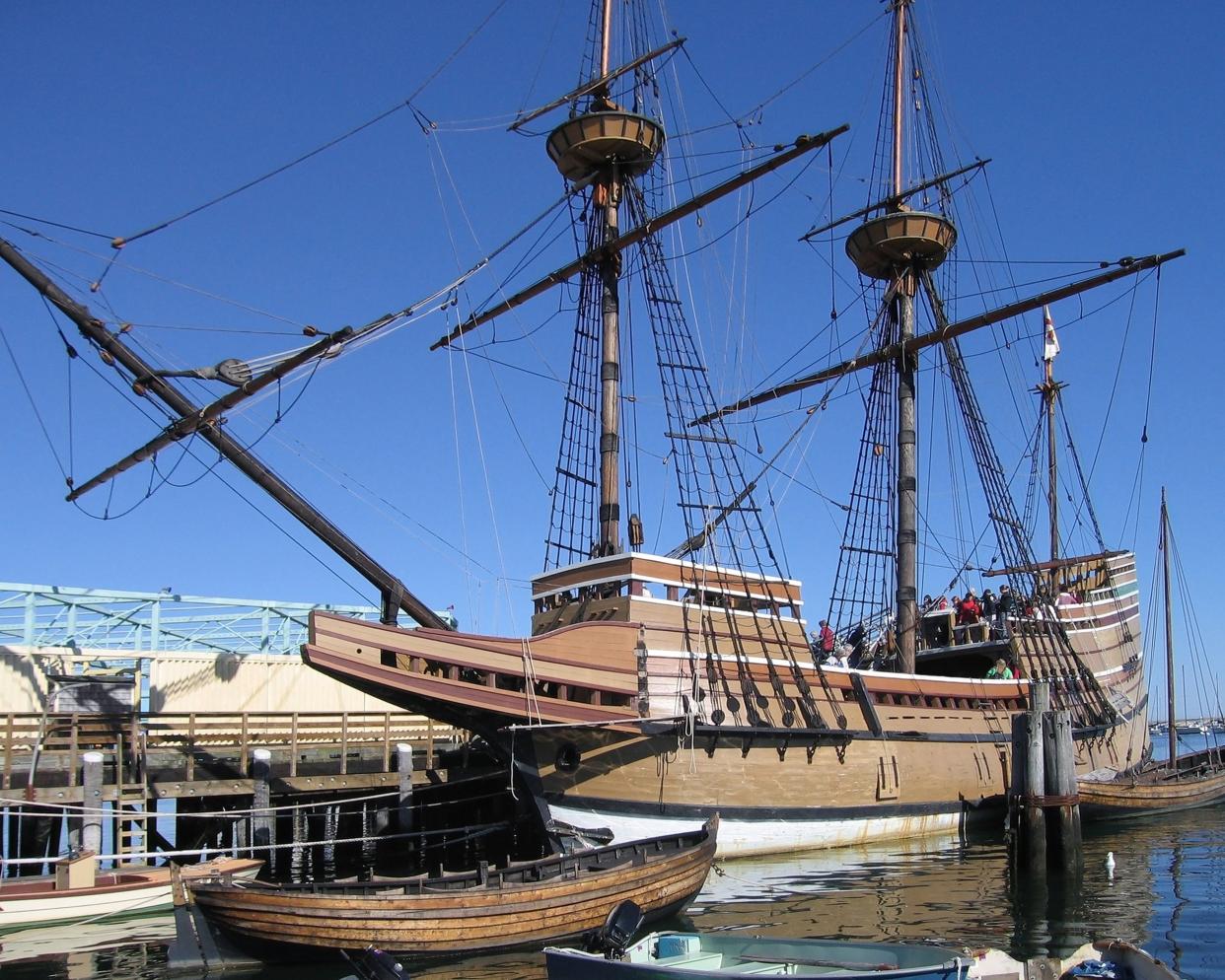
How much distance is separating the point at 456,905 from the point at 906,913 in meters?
6.43

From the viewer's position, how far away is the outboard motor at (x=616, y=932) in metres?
11.6

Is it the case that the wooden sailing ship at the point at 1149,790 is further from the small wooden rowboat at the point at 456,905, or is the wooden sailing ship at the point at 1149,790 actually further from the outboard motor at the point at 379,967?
the outboard motor at the point at 379,967

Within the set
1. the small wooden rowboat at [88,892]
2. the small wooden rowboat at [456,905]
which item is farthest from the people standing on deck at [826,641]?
the small wooden rowboat at [88,892]

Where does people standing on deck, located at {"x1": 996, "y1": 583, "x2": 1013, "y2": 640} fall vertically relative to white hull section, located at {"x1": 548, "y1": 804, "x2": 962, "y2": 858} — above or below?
above

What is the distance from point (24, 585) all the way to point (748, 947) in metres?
20.7

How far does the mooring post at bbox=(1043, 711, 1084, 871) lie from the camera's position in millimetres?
17891

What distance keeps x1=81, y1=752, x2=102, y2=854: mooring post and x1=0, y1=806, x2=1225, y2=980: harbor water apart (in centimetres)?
160

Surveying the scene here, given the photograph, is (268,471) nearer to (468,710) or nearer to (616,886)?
(468,710)

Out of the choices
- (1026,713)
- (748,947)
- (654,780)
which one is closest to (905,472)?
(1026,713)

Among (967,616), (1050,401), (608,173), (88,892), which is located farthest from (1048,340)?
(88,892)

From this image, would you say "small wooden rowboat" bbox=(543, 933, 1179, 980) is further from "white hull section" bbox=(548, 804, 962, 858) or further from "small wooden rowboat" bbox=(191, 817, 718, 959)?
"white hull section" bbox=(548, 804, 962, 858)

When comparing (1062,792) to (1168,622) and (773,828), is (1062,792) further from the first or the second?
(1168,622)

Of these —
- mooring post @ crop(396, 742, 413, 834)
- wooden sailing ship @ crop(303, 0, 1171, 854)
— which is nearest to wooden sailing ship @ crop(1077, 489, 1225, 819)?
wooden sailing ship @ crop(303, 0, 1171, 854)

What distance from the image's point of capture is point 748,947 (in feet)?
37.1
